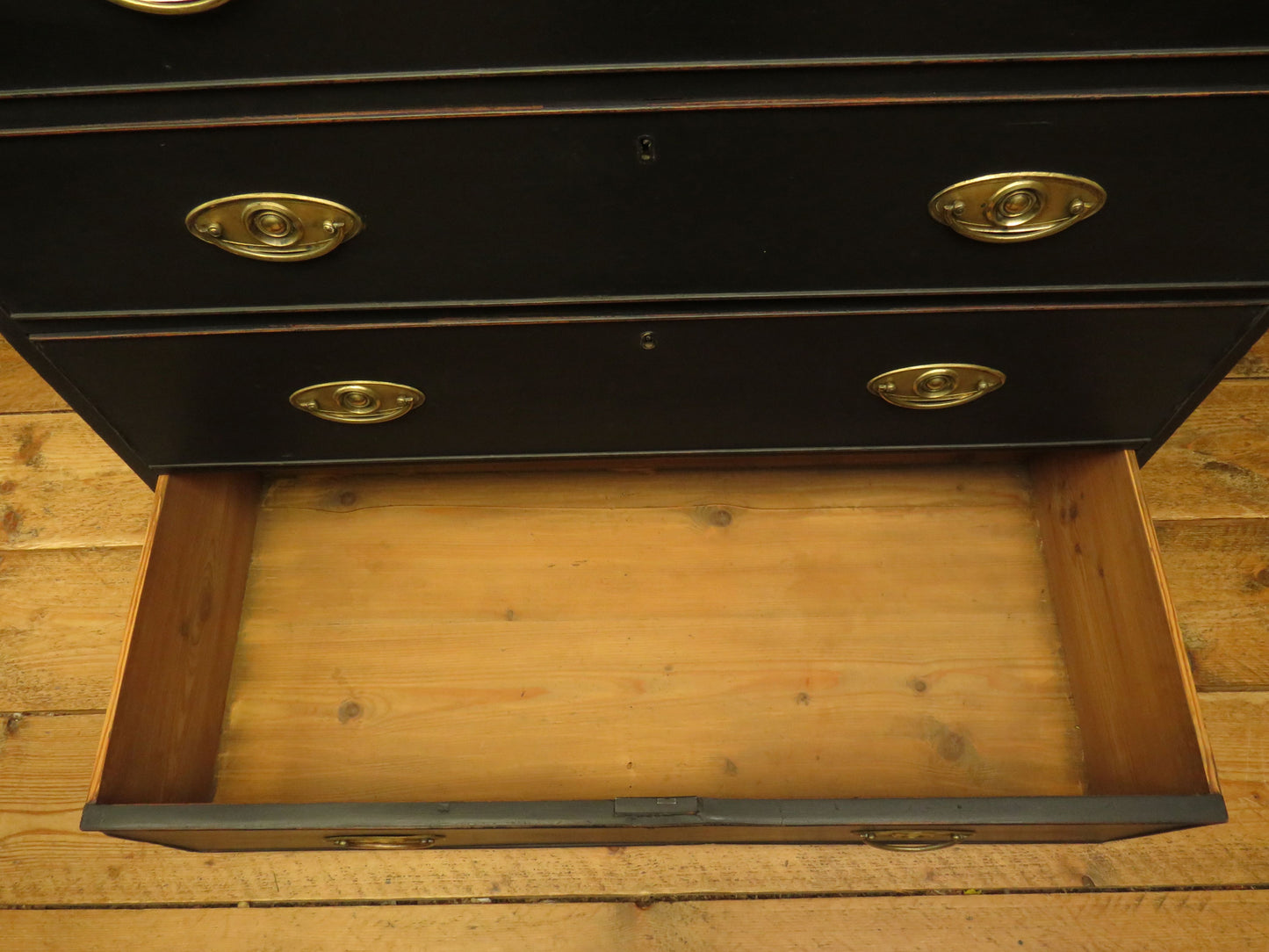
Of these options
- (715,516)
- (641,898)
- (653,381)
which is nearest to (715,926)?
(641,898)

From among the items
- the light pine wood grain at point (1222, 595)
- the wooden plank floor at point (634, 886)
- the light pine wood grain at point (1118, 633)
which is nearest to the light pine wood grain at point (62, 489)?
the wooden plank floor at point (634, 886)

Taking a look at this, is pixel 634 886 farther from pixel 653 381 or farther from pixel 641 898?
pixel 653 381

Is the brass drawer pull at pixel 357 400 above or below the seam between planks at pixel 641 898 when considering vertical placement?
above

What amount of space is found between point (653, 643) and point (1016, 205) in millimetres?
530

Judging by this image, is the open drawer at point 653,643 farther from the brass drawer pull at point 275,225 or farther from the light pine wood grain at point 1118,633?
the brass drawer pull at point 275,225

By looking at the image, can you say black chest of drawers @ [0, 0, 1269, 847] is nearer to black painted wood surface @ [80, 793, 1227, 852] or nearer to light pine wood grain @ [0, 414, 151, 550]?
black painted wood surface @ [80, 793, 1227, 852]

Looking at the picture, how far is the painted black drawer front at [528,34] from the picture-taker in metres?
0.55

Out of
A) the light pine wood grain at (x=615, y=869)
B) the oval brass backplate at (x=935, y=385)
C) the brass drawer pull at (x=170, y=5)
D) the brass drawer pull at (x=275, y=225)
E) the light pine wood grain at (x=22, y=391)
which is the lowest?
the light pine wood grain at (x=615, y=869)

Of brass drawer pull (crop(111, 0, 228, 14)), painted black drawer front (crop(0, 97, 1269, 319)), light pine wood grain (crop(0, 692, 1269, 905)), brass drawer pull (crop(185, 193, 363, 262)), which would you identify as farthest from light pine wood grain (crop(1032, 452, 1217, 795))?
brass drawer pull (crop(111, 0, 228, 14))

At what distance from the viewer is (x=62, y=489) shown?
3.73 ft

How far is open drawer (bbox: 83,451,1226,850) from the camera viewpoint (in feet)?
2.81

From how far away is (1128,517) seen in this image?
876mm

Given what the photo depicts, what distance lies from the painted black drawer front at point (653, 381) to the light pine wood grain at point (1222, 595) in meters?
0.24

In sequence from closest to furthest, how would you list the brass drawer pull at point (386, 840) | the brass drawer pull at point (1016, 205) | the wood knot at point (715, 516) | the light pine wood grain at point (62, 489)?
the brass drawer pull at point (1016, 205) < the brass drawer pull at point (386, 840) < the wood knot at point (715, 516) < the light pine wood grain at point (62, 489)
